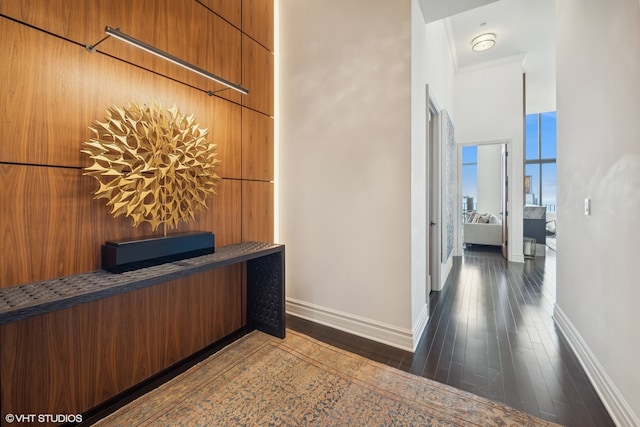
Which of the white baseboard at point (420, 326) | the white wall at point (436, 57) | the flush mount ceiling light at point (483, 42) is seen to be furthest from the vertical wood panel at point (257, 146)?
the flush mount ceiling light at point (483, 42)

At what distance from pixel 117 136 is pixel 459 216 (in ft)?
19.7

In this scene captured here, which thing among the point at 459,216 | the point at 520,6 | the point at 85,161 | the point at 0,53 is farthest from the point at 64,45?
the point at 459,216

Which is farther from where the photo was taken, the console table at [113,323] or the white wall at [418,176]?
the white wall at [418,176]

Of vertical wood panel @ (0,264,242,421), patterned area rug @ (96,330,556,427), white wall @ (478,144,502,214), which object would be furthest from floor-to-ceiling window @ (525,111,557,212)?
vertical wood panel @ (0,264,242,421)

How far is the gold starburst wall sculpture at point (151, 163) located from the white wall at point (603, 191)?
2681 mm

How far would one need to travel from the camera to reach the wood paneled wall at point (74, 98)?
4.43ft

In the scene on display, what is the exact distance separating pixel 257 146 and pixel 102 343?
1957 mm

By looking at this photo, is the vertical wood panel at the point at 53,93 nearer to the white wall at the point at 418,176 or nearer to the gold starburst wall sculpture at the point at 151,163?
the gold starburst wall sculpture at the point at 151,163

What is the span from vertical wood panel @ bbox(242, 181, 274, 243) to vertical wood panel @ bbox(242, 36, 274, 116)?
2.58 ft

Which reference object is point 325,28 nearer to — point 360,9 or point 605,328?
point 360,9

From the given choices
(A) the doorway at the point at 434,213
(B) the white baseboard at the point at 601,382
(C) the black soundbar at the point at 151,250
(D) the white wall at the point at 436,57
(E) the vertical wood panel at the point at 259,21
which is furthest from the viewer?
(A) the doorway at the point at 434,213

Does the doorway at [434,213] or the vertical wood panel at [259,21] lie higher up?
the vertical wood panel at [259,21]

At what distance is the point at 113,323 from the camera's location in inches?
67.8

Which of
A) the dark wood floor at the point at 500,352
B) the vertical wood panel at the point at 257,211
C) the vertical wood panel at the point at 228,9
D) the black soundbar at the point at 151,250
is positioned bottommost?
the dark wood floor at the point at 500,352
